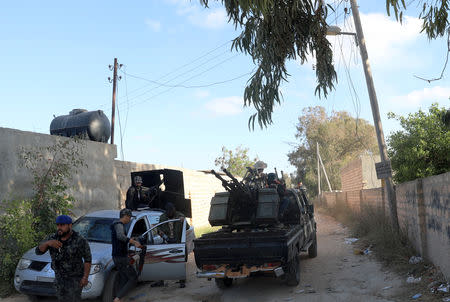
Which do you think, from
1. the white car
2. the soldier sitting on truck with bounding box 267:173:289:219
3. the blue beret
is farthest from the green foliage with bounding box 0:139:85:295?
the soldier sitting on truck with bounding box 267:173:289:219

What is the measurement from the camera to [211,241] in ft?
26.1

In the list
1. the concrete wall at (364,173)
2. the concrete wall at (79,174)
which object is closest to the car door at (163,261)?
the concrete wall at (79,174)

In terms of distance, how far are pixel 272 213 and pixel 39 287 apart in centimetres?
454

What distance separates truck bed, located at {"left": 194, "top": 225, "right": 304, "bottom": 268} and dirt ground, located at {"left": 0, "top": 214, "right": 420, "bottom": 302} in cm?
71

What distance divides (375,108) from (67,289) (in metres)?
9.16

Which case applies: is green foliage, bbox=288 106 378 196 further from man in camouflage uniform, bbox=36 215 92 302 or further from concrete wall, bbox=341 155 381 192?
man in camouflage uniform, bbox=36 215 92 302

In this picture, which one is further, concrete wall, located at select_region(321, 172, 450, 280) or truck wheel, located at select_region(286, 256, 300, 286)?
truck wheel, located at select_region(286, 256, 300, 286)

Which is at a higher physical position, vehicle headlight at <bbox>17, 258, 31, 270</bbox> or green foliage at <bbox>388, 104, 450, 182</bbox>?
green foliage at <bbox>388, 104, 450, 182</bbox>

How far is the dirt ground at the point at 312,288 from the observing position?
741 centimetres

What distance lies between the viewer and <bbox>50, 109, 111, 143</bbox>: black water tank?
15281mm

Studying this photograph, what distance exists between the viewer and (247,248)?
25.4 ft

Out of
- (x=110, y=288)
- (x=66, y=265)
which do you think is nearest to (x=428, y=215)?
(x=110, y=288)

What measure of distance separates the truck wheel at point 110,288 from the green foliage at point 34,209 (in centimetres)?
249

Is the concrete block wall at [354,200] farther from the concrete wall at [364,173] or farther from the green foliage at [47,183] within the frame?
the green foliage at [47,183]
